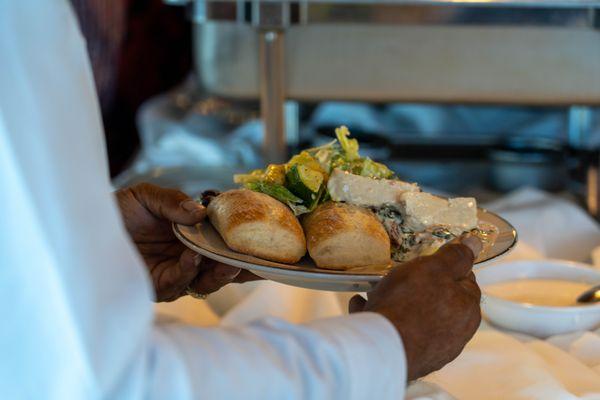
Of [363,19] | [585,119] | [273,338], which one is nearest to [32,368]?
[273,338]

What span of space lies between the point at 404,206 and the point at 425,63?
0.75m

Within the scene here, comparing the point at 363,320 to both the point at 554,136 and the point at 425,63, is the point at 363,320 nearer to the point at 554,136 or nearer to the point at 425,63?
the point at 425,63

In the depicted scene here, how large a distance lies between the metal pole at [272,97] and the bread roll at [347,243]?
2.36 ft

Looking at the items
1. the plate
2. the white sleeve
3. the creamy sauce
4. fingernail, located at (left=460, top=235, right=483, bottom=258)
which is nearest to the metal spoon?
the creamy sauce

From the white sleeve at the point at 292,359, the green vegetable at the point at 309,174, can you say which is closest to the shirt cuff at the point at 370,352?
the white sleeve at the point at 292,359

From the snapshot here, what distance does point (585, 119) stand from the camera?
191 centimetres

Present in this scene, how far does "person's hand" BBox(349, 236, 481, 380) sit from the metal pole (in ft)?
2.66

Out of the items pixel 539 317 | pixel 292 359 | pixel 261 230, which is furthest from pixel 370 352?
pixel 539 317

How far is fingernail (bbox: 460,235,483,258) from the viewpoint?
→ 29.0 inches

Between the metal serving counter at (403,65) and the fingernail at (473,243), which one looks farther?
the metal serving counter at (403,65)

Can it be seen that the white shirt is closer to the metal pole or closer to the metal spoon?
the metal spoon

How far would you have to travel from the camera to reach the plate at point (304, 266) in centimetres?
71

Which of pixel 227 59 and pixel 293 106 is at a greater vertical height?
Result: pixel 227 59

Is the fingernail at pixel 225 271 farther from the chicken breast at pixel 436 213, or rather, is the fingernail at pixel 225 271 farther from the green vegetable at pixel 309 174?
the chicken breast at pixel 436 213
